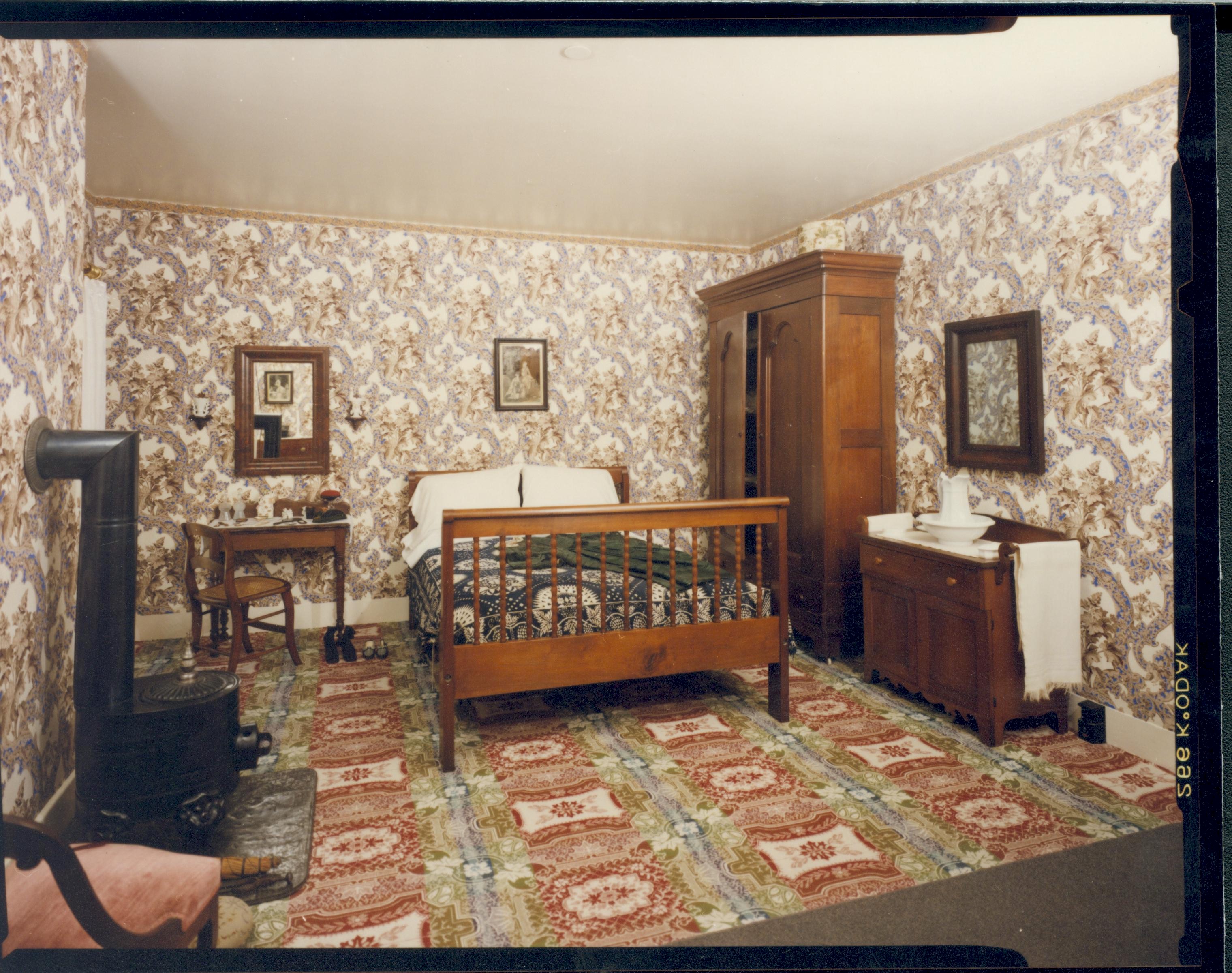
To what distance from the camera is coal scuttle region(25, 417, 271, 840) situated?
1.83 m

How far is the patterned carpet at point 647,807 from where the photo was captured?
1729mm

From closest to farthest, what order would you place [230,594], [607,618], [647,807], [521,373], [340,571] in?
[647,807] < [607,618] < [230,594] < [340,571] < [521,373]

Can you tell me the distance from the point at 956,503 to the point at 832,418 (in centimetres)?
88

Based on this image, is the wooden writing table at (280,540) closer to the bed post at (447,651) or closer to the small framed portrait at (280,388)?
the small framed portrait at (280,388)

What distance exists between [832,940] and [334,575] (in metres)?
3.62

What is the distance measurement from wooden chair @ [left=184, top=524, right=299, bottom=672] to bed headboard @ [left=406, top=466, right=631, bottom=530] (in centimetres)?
91

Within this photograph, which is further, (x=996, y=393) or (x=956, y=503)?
(x=996, y=393)

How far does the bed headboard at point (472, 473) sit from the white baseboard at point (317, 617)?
544 mm

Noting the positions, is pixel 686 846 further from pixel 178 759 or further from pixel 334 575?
pixel 334 575

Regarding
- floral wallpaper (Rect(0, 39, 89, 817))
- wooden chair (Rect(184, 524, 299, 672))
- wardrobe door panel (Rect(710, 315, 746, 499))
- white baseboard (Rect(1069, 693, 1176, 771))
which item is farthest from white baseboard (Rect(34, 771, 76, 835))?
white baseboard (Rect(1069, 693, 1176, 771))

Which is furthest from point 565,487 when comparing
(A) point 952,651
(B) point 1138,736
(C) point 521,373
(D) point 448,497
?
(B) point 1138,736

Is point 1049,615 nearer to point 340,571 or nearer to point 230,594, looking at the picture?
point 340,571

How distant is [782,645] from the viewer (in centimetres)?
293

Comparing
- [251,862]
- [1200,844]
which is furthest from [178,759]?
[1200,844]
